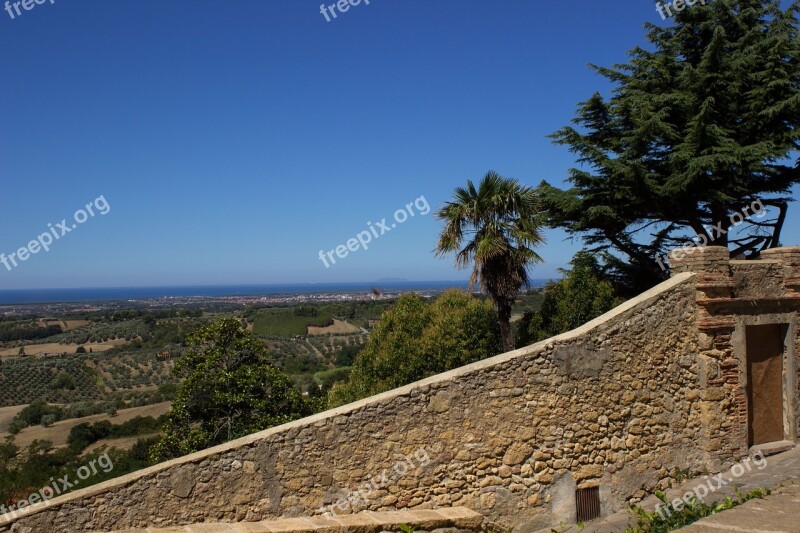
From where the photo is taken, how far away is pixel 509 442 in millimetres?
7699

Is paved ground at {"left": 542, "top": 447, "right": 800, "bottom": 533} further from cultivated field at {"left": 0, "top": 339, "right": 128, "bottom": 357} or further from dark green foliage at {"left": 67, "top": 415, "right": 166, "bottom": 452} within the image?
cultivated field at {"left": 0, "top": 339, "right": 128, "bottom": 357}

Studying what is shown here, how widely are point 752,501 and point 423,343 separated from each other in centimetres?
948

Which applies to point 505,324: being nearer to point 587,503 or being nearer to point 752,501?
point 587,503

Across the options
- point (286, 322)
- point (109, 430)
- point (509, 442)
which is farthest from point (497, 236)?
point (286, 322)

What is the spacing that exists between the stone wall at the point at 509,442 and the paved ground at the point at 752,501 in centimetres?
24

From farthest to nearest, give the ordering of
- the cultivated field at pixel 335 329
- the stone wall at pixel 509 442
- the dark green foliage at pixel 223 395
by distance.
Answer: the cultivated field at pixel 335 329
the dark green foliage at pixel 223 395
the stone wall at pixel 509 442

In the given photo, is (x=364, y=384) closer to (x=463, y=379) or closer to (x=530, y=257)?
(x=530, y=257)

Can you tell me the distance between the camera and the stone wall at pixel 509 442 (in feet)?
23.6

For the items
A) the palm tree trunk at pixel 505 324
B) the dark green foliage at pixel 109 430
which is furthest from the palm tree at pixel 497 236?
the dark green foliage at pixel 109 430

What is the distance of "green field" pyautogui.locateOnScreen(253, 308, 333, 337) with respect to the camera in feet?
226

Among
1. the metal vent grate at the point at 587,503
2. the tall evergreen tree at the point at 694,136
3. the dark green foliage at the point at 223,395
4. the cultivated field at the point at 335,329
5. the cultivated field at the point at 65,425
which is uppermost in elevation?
the tall evergreen tree at the point at 694,136

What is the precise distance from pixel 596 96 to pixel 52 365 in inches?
2163

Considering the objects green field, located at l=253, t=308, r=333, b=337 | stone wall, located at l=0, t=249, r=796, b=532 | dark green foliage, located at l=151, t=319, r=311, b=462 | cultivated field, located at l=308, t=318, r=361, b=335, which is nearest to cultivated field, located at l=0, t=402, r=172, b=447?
dark green foliage, located at l=151, t=319, r=311, b=462

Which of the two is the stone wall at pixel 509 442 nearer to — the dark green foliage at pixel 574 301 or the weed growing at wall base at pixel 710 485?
the weed growing at wall base at pixel 710 485
